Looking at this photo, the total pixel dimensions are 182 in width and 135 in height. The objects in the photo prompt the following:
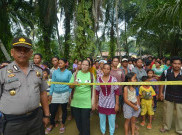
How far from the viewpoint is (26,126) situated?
154cm

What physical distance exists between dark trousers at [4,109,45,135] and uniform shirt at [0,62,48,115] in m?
0.14

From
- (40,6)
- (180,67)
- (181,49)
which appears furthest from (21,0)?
(181,49)

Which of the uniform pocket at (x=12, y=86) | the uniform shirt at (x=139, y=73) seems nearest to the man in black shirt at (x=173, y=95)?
the uniform shirt at (x=139, y=73)

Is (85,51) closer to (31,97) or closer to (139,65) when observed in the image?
(139,65)

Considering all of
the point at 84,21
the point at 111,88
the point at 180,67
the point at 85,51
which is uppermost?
the point at 84,21

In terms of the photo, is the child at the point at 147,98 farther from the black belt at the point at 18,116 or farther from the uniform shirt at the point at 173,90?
the black belt at the point at 18,116

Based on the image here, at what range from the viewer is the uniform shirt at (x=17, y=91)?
1434 mm

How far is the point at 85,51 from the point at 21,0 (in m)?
6.59

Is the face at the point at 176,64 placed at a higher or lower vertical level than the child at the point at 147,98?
higher

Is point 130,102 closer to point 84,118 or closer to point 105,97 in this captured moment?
point 105,97

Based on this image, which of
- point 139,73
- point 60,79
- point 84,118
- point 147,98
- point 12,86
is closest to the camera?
point 12,86

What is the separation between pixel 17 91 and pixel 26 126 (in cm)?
45

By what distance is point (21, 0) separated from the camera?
855 centimetres

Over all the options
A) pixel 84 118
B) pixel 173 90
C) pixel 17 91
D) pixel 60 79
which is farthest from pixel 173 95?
pixel 17 91
